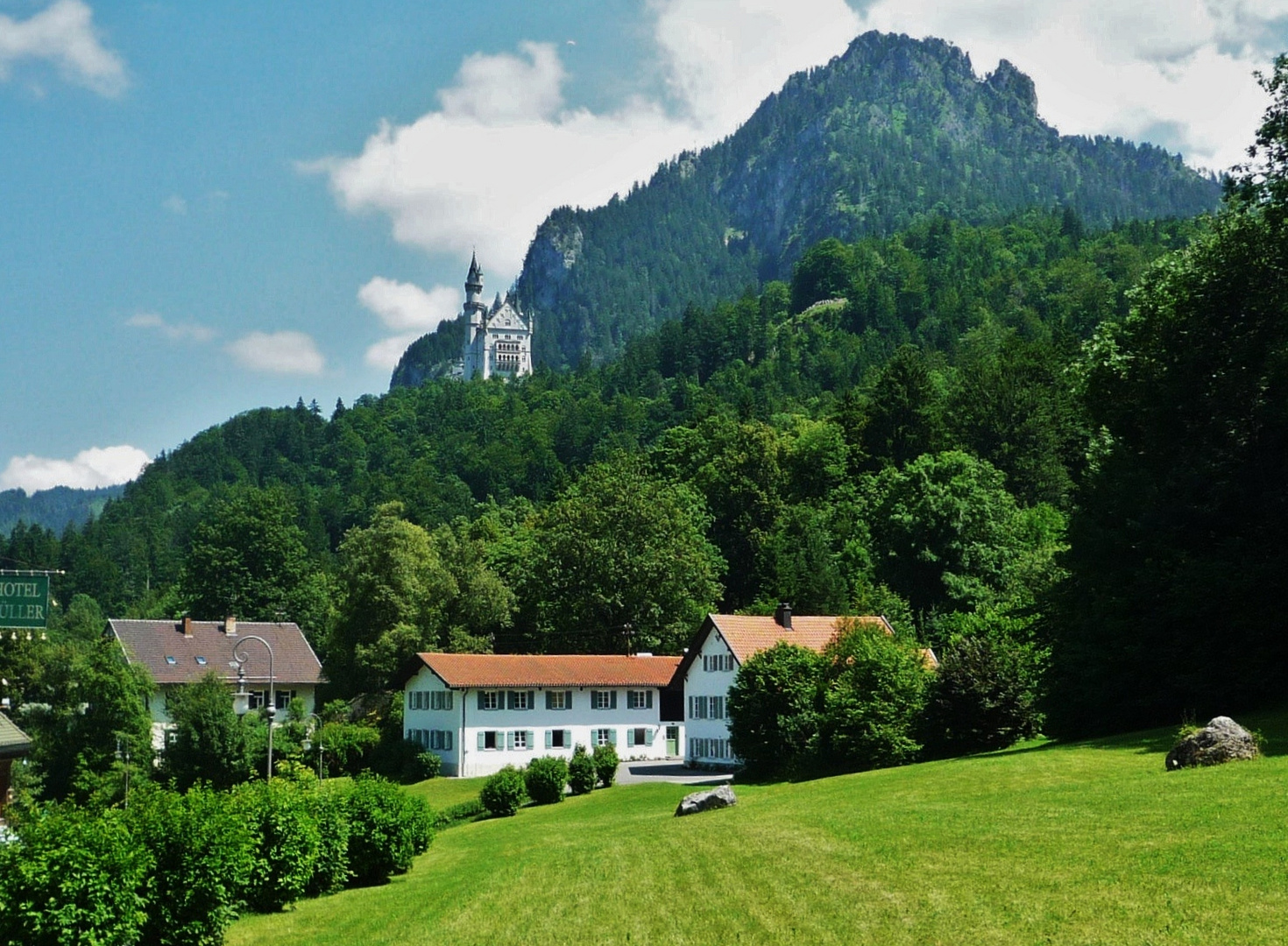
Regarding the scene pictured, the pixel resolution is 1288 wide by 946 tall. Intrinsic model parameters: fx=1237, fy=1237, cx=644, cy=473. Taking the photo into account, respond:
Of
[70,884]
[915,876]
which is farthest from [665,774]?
[70,884]

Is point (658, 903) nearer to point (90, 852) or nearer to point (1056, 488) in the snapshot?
point (90, 852)

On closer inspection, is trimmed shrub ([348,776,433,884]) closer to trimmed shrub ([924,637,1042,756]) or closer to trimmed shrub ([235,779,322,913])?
trimmed shrub ([235,779,322,913])

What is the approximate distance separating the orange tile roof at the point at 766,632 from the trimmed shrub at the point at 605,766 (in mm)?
7636

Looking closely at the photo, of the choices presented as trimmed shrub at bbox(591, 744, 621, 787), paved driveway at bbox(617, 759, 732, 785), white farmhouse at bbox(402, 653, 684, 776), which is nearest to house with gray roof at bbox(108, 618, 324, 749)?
white farmhouse at bbox(402, 653, 684, 776)

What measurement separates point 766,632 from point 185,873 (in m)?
43.3

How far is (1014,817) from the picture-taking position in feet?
74.8

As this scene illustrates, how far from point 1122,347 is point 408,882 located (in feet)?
108

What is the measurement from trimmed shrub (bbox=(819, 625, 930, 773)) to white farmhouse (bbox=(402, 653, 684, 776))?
22.8 metres

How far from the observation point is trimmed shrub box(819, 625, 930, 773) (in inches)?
1714

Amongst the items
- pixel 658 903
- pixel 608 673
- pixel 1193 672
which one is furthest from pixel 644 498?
pixel 658 903

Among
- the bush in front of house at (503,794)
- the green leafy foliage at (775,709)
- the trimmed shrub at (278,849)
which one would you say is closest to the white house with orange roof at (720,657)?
the green leafy foliage at (775,709)

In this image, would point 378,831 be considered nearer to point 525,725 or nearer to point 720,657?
point 720,657

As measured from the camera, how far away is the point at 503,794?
4775 cm

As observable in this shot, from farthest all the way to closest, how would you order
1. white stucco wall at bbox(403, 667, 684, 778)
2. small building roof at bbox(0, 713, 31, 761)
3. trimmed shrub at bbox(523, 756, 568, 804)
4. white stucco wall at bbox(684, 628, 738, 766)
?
white stucco wall at bbox(403, 667, 684, 778), white stucco wall at bbox(684, 628, 738, 766), trimmed shrub at bbox(523, 756, 568, 804), small building roof at bbox(0, 713, 31, 761)
